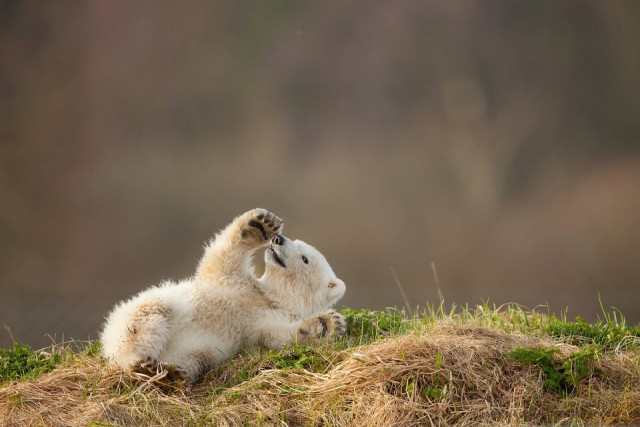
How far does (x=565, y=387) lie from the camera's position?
602 cm

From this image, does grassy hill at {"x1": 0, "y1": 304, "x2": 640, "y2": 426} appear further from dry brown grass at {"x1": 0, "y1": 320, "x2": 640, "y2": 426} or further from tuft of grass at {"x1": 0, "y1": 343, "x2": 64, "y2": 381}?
tuft of grass at {"x1": 0, "y1": 343, "x2": 64, "y2": 381}

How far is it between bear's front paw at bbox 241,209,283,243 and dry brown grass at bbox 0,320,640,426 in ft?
3.54

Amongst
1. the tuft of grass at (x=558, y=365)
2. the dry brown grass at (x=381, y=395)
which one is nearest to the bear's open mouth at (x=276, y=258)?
the dry brown grass at (x=381, y=395)

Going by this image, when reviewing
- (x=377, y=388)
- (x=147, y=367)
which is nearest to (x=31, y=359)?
(x=147, y=367)

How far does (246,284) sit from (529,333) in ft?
8.17

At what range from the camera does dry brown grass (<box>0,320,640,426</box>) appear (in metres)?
5.58

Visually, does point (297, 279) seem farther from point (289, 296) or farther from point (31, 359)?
→ point (31, 359)

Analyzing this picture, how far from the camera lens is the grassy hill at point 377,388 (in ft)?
18.4

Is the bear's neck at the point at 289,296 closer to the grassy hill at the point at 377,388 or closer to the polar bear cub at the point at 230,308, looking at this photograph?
the polar bear cub at the point at 230,308

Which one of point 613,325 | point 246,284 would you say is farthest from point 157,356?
point 613,325

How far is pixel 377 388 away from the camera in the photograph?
5.69 meters

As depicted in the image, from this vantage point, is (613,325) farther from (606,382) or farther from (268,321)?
(268,321)

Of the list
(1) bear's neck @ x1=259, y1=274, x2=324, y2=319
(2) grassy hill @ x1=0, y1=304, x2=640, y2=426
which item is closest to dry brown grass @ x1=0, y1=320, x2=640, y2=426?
(2) grassy hill @ x1=0, y1=304, x2=640, y2=426

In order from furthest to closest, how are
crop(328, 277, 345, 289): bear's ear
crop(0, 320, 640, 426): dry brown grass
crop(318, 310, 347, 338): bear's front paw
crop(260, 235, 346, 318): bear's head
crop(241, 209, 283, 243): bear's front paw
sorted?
1. crop(328, 277, 345, 289): bear's ear
2. crop(260, 235, 346, 318): bear's head
3. crop(241, 209, 283, 243): bear's front paw
4. crop(318, 310, 347, 338): bear's front paw
5. crop(0, 320, 640, 426): dry brown grass
